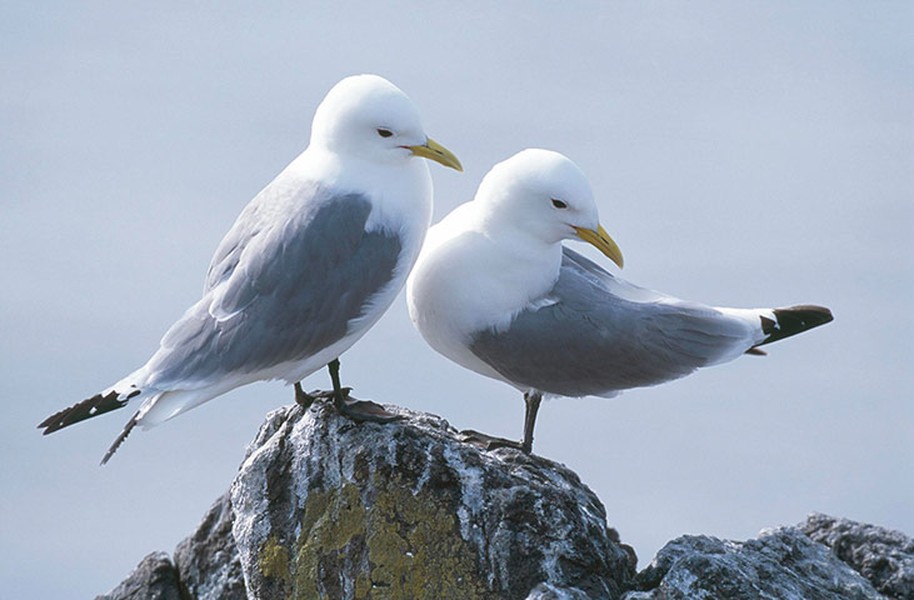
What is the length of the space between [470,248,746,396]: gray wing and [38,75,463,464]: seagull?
80 centimetres

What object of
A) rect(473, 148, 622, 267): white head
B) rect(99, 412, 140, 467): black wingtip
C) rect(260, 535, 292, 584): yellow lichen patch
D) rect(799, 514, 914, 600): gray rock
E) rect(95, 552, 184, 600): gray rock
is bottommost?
rect(95, 552, 184, 600): gray rock

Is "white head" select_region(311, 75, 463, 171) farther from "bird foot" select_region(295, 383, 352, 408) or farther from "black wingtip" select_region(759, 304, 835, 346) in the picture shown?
"black wingtip" select_region(759, 304, 835, 346)

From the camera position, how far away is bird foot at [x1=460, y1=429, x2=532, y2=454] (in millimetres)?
8188

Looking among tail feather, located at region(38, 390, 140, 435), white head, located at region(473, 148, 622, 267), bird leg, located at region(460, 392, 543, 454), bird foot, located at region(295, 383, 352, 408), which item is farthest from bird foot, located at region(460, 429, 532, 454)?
tail feather, located at region(38, 390, 140, 435)

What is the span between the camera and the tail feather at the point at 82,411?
7176mm

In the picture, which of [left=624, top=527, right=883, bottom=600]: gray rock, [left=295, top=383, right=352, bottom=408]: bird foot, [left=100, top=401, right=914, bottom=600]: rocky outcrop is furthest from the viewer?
[left=295, top=383, right=352, bottom=408]: bird foot

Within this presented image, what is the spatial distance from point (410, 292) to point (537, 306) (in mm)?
684

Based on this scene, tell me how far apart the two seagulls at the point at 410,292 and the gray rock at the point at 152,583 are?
5.55 ft

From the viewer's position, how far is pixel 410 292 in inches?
321

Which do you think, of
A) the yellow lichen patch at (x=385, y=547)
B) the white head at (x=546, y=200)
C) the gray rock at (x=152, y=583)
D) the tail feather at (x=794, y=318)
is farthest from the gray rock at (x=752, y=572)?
the gray rock at (x=152, y=583)

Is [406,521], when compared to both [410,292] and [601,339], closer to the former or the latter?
[410,292]

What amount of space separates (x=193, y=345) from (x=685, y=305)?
2801 mm

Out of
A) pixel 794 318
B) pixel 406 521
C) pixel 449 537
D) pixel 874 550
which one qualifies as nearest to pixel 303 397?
pixel 406 521

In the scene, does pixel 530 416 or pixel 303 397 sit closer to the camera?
pixel 303 397
